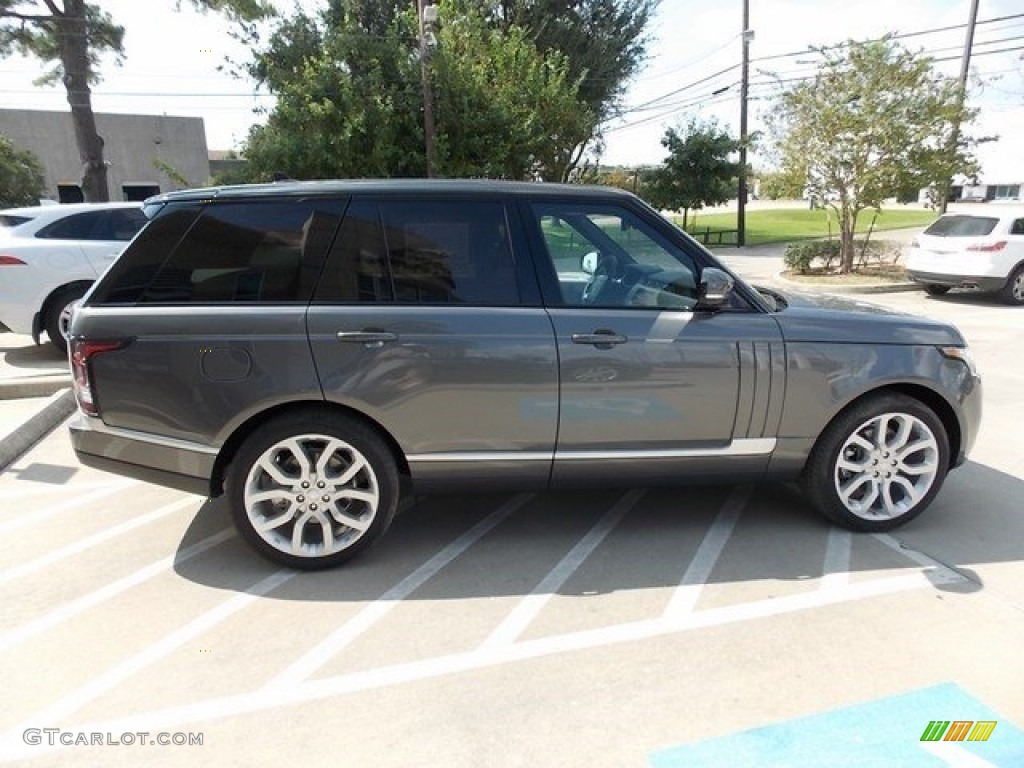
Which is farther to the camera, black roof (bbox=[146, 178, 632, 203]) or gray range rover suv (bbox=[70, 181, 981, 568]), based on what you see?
black roof (bbox=[146, 178, 632, 203])

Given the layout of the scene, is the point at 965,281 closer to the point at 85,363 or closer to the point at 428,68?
the point at 428,68

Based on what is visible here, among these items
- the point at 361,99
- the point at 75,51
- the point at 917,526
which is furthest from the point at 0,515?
the point at 75,51

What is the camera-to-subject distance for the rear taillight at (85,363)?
3.23 metres

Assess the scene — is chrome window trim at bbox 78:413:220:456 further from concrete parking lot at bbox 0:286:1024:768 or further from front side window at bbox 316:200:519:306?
front side window at bbox 316:200:519:306

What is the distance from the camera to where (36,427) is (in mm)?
5559

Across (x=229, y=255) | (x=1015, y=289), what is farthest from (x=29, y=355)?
(x=1015, y=289)

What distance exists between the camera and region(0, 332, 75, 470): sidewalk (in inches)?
208

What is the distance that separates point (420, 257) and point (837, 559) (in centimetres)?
254

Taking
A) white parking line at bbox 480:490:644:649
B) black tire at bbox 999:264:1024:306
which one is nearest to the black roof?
white parking line at bbox 480:490:644:649

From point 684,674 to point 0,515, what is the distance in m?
3.98

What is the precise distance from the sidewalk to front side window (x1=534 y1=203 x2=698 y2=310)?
4.23 metres

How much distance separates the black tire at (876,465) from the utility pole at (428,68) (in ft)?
46.8

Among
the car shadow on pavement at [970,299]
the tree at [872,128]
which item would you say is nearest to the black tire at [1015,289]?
the car shadow on pavement at [970,299]

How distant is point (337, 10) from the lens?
72.2 ft
